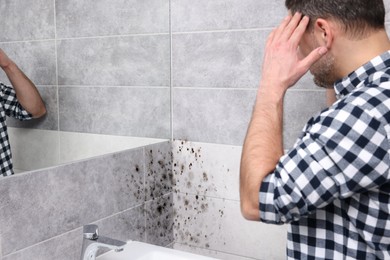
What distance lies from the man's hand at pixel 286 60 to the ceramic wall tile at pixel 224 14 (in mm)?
500

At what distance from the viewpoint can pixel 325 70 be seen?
1009mm

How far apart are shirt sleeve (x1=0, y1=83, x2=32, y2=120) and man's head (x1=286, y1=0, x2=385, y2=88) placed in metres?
0.74

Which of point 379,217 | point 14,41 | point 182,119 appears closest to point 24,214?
point 14,41

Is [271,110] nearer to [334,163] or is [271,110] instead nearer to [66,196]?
[334,163]

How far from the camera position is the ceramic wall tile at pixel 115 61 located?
4.52ft

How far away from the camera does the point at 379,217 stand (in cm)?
89

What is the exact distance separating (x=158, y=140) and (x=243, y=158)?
0.80m

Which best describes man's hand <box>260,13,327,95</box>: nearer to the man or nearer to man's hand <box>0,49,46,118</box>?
the man

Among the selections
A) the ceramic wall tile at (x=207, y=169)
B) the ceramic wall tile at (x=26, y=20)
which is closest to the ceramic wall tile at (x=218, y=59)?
the ceramic wall tile at (x=207, y=169)

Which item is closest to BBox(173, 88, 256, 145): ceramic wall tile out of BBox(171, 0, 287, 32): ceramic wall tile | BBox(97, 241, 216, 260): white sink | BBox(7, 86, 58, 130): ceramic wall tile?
BBox(171, 0, 287, 32): ceramic wall tile

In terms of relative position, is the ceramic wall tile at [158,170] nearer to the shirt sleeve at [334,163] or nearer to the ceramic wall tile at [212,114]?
the ceramic wall tile at [212,114]

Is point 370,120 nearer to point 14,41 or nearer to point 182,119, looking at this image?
point 14,41

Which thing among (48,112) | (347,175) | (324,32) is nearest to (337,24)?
(324,32)

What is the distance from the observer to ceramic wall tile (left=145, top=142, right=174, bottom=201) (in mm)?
1686
